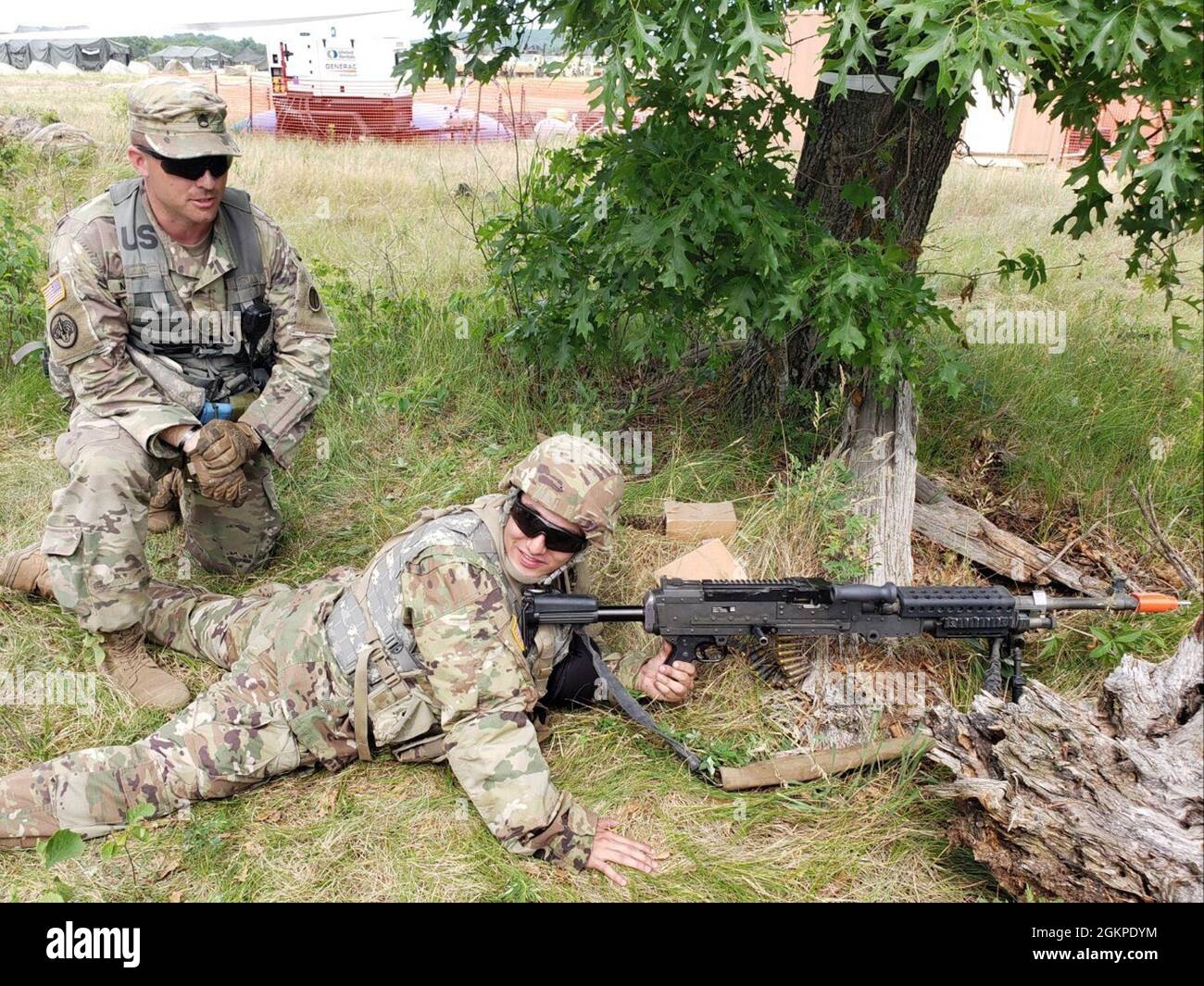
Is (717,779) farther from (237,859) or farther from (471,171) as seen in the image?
(471,171)

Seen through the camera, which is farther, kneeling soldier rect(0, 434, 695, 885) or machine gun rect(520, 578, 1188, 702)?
machine gun rect(520, 578, 1188, 702)

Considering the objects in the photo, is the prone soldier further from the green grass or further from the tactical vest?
the tactical vest

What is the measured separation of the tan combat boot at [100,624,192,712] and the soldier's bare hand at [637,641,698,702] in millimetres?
1903

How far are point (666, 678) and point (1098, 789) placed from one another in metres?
1.53

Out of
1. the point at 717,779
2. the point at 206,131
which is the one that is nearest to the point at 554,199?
the point at 206,131

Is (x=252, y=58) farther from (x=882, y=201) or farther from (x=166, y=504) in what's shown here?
(x=882, y=201)

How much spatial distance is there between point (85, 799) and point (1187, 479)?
186 inches

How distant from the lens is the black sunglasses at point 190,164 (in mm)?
3945

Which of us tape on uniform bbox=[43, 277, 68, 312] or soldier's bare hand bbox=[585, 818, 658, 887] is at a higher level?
us tape on uniform bbox=[43, 277, 68, 312]

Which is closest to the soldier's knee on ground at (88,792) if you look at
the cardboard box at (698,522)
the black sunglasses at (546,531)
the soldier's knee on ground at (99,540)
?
the soldier's knee on ground at (99,540)

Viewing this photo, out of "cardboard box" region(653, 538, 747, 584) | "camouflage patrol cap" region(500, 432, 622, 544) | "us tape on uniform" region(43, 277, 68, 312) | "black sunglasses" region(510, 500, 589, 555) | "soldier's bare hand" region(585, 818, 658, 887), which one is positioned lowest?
"soldier's bare hand" region(585, 818, 658, 887)

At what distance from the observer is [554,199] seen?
16.4 feet

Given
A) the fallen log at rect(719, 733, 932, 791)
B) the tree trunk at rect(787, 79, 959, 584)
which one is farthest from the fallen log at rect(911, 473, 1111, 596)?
the fallen log at rect(719, 733, 932, 791)

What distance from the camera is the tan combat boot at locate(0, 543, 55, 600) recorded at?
4340mm
